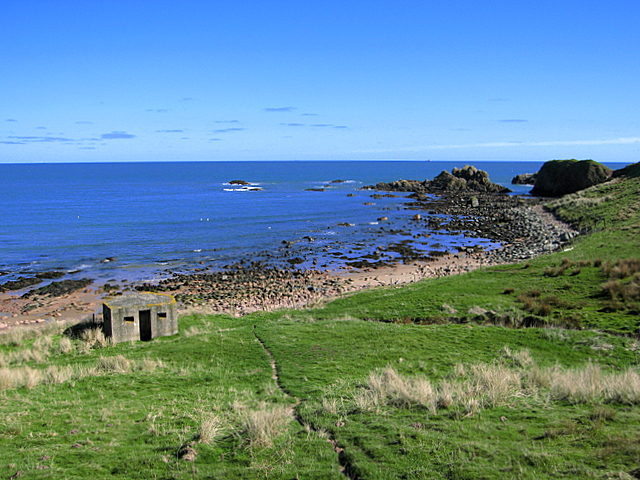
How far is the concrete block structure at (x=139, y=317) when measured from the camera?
65.9 ft

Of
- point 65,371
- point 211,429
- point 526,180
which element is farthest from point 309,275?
point 526,180

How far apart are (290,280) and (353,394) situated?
2897cm

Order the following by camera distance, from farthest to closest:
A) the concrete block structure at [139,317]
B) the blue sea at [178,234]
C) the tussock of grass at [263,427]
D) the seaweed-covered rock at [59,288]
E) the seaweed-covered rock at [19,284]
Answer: the blue sea at [178,234], the seaweed-covered rock at [19,284], the seaweed-covered rock at [59,288], the concrete block structure at [139,317], the tussock of grass at [263,427]

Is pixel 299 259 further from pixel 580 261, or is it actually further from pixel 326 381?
pixel 326 381

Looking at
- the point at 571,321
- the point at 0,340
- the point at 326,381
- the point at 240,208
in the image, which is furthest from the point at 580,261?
the point at 240,208

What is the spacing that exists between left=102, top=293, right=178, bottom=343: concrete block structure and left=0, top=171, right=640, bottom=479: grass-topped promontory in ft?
2.48

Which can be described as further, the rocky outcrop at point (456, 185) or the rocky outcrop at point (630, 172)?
the rocky outcrop at point (456, 185)

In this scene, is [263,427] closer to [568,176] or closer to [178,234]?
[178,234]

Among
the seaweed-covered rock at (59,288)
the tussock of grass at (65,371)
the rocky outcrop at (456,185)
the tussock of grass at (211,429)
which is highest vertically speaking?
the rocky outcrop at (456,185)

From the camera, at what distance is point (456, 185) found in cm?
A: 12450

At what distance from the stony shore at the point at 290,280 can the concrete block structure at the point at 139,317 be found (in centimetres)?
727

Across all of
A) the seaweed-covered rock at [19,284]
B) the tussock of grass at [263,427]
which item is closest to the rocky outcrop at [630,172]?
the seaweed-covered rock at [19,284]

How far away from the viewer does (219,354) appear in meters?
17.9

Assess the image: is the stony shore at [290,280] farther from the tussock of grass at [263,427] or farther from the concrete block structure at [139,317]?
the tussock of grass at [263,427]
